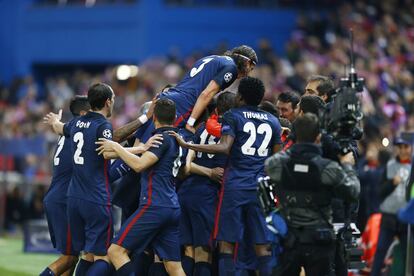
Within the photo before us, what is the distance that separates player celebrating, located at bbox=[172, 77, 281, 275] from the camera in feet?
41.4

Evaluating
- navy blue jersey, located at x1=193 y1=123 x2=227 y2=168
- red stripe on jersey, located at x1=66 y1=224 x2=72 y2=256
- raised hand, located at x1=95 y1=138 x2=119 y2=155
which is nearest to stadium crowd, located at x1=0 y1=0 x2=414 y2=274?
navy blue jersey, located at x1=193 y1=123 x2=227 y2=168

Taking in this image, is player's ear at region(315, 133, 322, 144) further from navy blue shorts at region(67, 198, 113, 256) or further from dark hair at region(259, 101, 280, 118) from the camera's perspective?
navy blue shorts at region(67, 198, 113, 256)

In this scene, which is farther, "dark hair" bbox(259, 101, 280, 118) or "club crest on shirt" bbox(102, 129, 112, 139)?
"dark hair" bbox(259, 101, 280, 118)

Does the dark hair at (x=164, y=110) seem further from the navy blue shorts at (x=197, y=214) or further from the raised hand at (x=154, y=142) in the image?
the navy blue shorts at (x=197, y=214)

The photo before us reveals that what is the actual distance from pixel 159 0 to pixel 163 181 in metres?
19.2

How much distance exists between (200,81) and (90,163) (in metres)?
1.65

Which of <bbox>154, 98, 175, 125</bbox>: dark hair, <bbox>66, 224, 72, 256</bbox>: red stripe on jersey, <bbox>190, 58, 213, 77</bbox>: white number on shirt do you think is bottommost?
<bbox>66, 224, 72, 256</bbox>: red stripe on jersey

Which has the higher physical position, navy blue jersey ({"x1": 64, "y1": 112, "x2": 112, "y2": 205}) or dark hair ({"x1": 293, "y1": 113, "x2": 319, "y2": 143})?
dark hair ({"x1": 293, "y1": 113, "x2": 319, "y2": 143})

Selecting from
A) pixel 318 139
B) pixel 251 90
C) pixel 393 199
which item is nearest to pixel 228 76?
pixel 251 90

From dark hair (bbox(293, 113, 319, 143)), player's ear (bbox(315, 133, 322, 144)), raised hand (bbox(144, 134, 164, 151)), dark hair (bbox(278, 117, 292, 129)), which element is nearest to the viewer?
dark hair (bbox(293, 113, 319, 143))

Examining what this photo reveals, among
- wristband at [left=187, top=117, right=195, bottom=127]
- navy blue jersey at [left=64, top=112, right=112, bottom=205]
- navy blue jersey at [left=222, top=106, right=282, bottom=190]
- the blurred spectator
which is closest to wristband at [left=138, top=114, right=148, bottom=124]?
wristband at [left=187, top=117, right=195, bottom=127]

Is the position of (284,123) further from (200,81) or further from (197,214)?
(197,214)

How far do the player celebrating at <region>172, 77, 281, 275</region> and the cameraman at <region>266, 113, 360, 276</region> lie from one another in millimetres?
1477

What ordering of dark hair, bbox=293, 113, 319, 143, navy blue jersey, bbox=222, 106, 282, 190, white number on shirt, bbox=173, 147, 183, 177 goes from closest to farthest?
1. dark hair, bbox=293, 113, 319, 143
2. white number on shirt, bbox=173, 147, 183, 177
3. navy blue jersey, bbox=222, 106, 282, 190
